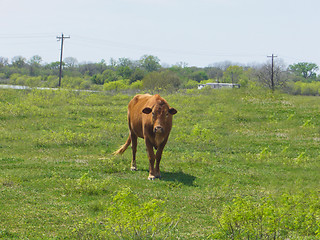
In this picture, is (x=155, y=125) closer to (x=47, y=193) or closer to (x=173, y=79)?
(x=47, y=193)

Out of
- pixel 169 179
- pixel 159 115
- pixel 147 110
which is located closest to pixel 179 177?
→ pixel 169 179

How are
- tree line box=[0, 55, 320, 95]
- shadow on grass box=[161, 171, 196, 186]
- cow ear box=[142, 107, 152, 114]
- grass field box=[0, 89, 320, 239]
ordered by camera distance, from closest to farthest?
grass field box=[0, 89, 320, 239] < shadow on grass box=[161, 171, 196, 186] < cow ear box=[142, 107, 152, 114] < tree line box=[0, 55, 320, 95]

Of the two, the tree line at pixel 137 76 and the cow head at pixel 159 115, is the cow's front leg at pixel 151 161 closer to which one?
the cow head at pixel 159 115

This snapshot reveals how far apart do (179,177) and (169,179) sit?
0.49 meters

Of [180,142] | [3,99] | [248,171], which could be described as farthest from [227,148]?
[3,99]

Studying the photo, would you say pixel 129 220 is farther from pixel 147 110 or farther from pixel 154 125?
pixel 147 110

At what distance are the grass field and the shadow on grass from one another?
3 centimetres

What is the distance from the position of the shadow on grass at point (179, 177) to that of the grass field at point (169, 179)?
34 millimetres

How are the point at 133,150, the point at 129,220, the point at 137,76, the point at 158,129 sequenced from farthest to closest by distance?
1. the point at 137,76
2. the point at 133,150
3. the point at 158,129
4. the point at 129,220

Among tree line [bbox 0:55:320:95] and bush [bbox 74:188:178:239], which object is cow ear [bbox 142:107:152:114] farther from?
tree line [bbox 0:55:320:95]

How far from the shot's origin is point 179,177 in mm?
13156

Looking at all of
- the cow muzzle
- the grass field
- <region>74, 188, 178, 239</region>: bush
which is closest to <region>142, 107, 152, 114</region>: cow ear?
the cow muzzle

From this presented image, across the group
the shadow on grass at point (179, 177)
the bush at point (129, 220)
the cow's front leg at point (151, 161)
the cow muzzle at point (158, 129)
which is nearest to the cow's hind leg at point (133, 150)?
the shadow on grass at point (179, 177)

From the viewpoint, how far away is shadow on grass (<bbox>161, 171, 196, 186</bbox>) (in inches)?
494
